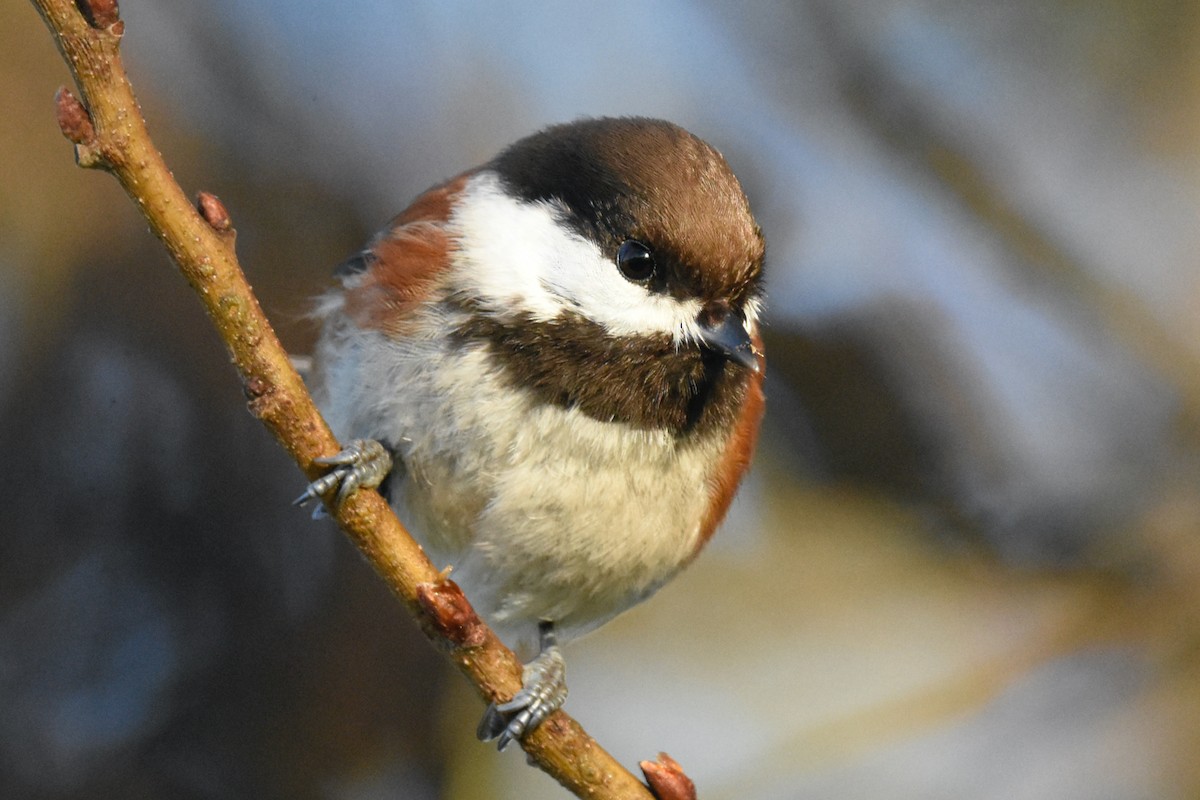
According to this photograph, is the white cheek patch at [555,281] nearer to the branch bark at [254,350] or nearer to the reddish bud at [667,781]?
the branch bark at [254,350]

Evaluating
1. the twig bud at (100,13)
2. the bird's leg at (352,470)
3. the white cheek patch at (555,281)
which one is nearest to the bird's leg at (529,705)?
the bird's leg at (352,470)

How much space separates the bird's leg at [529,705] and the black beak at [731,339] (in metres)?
0.69

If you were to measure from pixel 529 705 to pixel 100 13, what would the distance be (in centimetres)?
128

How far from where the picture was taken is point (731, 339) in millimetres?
2043

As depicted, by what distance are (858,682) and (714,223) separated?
2247 millimetres

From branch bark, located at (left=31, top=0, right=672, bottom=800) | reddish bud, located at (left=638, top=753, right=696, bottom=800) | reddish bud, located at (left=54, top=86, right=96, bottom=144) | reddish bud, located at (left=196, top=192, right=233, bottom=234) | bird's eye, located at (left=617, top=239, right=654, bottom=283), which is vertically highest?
bird's eye, located at (left=617, top=239, right=654, bottom=283)

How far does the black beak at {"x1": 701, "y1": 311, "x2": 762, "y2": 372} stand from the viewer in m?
2.03

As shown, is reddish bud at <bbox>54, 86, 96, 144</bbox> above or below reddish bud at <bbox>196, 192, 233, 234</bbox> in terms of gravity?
below

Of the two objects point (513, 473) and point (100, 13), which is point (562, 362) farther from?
point (100, 13)

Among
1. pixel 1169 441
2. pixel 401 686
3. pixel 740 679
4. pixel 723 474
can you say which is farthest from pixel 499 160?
pixel 1169 441

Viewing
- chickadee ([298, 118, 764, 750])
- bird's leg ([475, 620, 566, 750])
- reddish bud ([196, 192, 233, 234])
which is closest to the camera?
reddish bud ([196, 192, 233, 234])

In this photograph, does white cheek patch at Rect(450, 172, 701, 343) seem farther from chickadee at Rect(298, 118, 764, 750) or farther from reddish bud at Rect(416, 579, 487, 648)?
reddish bud at Rect(416, 579, 487, 648)

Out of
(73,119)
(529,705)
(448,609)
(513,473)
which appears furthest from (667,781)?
(73,119)

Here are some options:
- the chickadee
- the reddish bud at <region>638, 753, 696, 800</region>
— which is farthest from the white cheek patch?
the reddish bud at <region>638, 753, 696, 800</region>
